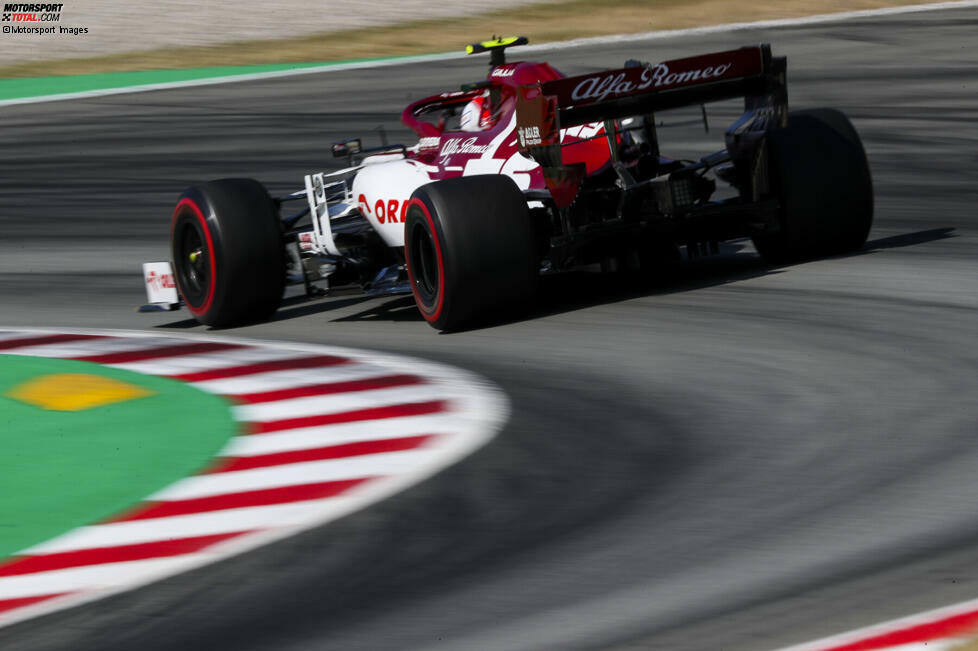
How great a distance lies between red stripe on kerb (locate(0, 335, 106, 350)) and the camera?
9.16 metres

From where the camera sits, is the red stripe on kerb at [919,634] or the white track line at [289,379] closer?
the red stripe on kerb at [919,634]

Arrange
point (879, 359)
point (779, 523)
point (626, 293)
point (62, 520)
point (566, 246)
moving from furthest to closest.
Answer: point (626, 293) < point (566, 246) < point (879, 359) < point (62, 520) < point (779, 523)

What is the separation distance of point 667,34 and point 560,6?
6.24 meters

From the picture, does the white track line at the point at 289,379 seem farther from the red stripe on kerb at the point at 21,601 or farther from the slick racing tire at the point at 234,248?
the red stripe on kerb at the point at 21,601

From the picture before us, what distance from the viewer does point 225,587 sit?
4.37 meters

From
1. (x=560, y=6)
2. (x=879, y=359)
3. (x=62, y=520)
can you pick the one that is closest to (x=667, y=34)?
(x=560, y=6)

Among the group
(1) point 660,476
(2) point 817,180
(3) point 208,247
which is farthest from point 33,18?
(1) point 660,476

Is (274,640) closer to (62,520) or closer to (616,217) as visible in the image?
(62,520)

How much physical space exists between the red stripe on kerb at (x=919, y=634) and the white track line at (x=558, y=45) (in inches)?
802

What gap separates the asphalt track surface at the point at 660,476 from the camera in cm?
398

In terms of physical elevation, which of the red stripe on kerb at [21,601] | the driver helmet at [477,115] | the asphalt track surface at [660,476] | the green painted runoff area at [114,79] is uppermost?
the green painted runoff area at [114,79]

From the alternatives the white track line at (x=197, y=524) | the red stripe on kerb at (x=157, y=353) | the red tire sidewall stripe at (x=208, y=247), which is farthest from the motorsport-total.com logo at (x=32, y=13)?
the white track line at (x=197, y=524)

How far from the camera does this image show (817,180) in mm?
8688

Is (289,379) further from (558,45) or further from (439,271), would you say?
(558,45)
